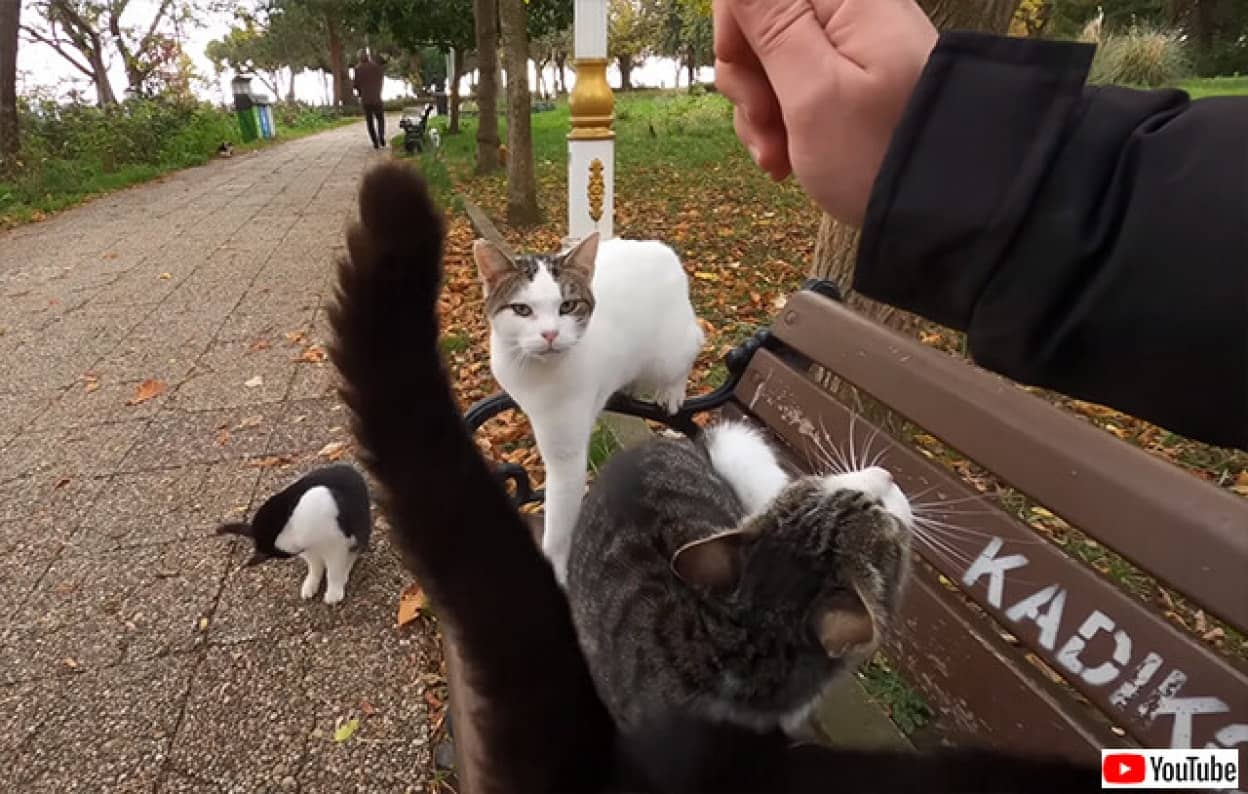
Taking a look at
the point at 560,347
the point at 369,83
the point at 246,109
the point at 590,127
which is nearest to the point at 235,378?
the point at 590,127

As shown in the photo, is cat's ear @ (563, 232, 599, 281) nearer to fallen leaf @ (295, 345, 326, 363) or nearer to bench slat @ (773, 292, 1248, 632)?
bench slat @ (773, 292, 1248, 632)

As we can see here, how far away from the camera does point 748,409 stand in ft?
7.93

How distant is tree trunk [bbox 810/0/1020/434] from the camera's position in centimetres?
253

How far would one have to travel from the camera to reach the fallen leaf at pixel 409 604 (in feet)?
8.32

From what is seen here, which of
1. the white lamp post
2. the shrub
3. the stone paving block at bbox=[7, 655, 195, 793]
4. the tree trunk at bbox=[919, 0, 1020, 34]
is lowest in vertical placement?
the stone paving block at bbox=[7, 655, 195, 793]

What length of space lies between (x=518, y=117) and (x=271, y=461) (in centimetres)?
494

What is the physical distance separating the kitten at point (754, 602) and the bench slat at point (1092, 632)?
16cm

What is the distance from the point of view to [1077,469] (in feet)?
3.65

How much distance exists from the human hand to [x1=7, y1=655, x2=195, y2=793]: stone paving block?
233 cm

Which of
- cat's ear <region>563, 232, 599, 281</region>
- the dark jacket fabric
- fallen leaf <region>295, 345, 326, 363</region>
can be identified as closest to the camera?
cat's ear <region>563, 232, 599, 281</region>

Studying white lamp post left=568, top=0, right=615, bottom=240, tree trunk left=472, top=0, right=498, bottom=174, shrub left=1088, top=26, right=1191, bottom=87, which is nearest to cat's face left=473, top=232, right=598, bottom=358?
white lamp post left=568, top=0, right=615, bottom=240

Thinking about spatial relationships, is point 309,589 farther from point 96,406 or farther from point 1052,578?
point 96,406

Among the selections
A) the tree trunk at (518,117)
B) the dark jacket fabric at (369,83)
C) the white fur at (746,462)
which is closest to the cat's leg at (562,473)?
the white fur at (746,462)

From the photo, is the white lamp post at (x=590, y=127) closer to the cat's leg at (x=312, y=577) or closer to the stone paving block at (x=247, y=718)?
the cat's leg at (x=312, y=577)
